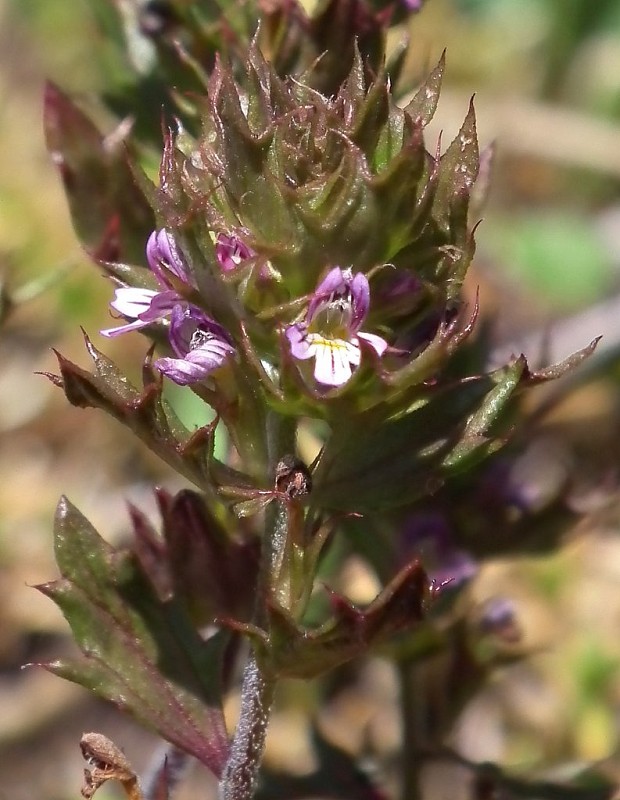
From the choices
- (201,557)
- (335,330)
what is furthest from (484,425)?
(201,557)

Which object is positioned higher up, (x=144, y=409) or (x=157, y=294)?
(x=157, y=294)

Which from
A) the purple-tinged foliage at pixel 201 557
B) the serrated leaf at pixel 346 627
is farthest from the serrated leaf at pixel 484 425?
the purple-tinged foliage at pixel 201 557

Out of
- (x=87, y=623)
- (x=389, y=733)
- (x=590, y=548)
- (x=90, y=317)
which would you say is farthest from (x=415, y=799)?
(x=90, y=317)

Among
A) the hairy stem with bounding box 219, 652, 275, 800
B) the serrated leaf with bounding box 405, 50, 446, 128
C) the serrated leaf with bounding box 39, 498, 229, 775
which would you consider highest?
the serrated leaf with bounding box 405, 50, 446, 128

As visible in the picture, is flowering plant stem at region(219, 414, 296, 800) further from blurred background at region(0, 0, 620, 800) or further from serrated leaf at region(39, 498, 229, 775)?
blurred background at region(0, 0, 620, 800)

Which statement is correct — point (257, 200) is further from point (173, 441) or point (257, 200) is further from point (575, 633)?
point (575, 633)

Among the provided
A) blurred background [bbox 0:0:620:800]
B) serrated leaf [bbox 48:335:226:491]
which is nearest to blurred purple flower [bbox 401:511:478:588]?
blurred background [bbox 0:0:620:800]

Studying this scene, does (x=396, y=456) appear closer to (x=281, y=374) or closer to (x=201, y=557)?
(x=281, y=374)
